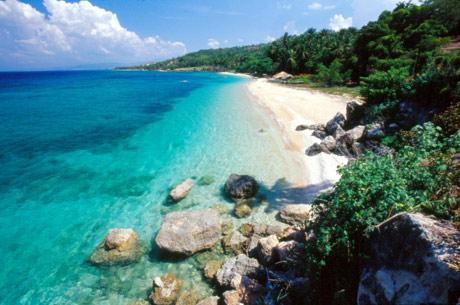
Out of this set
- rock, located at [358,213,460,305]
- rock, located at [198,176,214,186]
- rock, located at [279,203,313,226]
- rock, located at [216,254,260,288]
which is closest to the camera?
rock, located at [358,213,460,305]

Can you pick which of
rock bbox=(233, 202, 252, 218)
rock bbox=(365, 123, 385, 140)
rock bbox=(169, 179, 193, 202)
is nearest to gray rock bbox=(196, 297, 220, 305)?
rock bbox=(233, 202, 252, 218)

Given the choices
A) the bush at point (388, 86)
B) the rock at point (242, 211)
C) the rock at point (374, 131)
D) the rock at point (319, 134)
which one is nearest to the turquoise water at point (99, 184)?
the rock at point (242, 211)

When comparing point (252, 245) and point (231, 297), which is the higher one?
point (231, 297)

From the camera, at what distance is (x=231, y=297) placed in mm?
6555

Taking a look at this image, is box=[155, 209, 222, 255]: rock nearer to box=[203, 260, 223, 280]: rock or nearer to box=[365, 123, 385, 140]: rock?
box=[203, 260, 223, 280]: rock

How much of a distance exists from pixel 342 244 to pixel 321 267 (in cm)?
70

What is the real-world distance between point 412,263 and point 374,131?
1287cm

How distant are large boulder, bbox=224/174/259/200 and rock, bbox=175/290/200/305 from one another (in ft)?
18.1

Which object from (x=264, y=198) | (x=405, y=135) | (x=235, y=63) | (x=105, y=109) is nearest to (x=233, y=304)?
(x=264, y=198)

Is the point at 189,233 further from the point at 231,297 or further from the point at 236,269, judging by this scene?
the point at 231,297

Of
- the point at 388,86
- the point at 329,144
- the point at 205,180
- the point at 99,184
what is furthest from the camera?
the point at 329,144

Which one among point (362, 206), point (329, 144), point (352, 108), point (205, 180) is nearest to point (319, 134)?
point (352, 108)

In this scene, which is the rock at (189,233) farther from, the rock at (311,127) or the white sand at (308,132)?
the rock at (311,127)

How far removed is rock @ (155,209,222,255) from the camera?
8.96m
